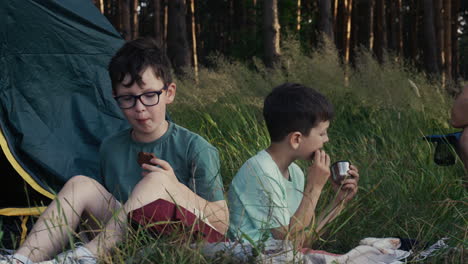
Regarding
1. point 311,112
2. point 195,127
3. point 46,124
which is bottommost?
point 195,127

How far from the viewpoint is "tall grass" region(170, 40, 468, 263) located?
8.56 feet

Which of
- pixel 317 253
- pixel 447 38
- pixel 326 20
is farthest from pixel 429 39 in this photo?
pixel 317 253

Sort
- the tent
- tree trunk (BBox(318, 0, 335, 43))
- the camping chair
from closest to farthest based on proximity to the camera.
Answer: the camping chair, the tent, tree trunk (BBox(318, 0, 335, 43))

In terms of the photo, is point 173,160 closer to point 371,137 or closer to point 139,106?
point 139,106

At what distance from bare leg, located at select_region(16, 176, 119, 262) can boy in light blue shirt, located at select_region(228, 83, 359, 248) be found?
0.51 metres

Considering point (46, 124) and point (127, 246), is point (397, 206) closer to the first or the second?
point (127, 246)

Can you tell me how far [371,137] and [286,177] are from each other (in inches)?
71.5

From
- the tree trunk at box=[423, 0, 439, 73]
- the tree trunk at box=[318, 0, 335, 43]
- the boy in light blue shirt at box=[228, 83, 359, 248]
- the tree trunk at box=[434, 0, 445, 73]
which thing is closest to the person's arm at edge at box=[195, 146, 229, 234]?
the boy in light blue shirt at box=[228, 83, 359, 248]

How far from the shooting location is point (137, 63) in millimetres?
2621

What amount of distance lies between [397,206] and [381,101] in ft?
7.30

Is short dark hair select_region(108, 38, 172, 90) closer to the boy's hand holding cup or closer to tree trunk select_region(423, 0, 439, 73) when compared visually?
the boy's hand holding cup

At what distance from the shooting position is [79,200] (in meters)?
2.42

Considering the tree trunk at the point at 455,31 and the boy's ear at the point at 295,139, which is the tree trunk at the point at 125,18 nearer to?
the boy's ear at the point at 295,139

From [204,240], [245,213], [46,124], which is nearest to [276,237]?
[245,213]
